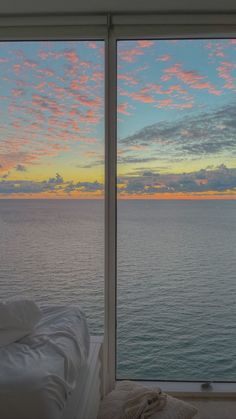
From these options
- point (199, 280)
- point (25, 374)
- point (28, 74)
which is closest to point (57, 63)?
point (28, 74)

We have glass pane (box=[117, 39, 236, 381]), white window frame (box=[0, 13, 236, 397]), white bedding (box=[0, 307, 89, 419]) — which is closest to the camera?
white bedding (box=[0, 307, 89, 419])

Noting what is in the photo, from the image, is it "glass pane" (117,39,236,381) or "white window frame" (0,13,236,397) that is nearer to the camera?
"white window frame" (0,13,236,397)

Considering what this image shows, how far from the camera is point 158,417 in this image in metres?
2.31

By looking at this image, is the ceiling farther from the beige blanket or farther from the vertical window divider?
the beige blanket

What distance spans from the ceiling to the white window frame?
0.05 m

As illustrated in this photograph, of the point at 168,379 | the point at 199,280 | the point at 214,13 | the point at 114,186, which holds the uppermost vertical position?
the point at 214,13

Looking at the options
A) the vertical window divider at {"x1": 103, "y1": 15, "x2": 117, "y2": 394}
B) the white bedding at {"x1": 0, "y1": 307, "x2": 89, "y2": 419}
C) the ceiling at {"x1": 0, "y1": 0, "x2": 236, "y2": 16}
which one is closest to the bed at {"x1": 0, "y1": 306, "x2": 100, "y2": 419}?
the white bedding at {"x1": 0, "y1": 307, "x2": 89, "y2": 419}

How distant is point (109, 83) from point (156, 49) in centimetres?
48

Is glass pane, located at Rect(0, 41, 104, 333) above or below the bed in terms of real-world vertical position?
above

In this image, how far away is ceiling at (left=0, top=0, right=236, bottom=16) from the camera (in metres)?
2.68

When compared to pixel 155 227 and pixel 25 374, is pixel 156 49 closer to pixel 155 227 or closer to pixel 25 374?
pixel 155 227

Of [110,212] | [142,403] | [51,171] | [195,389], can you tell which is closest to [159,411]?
[142,403]

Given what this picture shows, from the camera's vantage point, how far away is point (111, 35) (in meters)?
2.89

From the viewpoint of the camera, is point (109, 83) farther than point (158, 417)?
Yes
